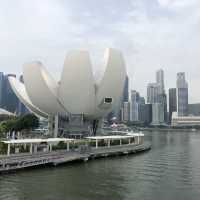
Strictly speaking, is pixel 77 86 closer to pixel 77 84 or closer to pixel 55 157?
pixel 77 84

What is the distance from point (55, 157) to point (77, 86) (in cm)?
1740

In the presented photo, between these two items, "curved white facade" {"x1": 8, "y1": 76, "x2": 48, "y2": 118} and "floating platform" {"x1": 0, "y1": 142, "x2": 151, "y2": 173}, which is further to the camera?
"curved white facade" {"x1": 8, "y1": 76, "x2": 48, "y2": 118}

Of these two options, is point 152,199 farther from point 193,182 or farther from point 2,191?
point 2,191

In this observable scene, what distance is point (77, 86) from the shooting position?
4800 cm

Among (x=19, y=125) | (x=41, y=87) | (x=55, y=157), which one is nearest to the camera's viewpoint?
(x=55, y=157)

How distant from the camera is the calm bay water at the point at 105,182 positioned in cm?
2095

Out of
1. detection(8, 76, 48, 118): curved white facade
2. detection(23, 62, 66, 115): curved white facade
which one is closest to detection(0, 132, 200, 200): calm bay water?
detection(23, 62, 66, 115): curved white facade

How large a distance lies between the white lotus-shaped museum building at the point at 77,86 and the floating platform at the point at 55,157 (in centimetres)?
1007

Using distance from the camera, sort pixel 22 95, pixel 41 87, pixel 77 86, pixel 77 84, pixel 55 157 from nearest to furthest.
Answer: pixel 55 157 < pixel 77 84 < pixel 77 86 < pixel 41 87 < pixel 22 95

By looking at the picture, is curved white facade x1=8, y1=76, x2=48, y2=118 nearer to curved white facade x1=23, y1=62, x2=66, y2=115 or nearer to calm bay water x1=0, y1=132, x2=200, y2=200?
curved white facade x1=23, y1=62, x2=66, y2=115

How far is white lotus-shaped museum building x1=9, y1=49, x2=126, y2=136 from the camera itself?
1844 inches

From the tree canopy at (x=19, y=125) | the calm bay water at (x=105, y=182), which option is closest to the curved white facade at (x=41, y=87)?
the tree canopy at (x=19, y=125)

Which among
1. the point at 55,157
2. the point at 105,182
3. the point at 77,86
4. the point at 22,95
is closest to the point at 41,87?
the point at 77,86

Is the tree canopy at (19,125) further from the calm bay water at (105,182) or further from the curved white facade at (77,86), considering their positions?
the calm bay water at (105,182)
